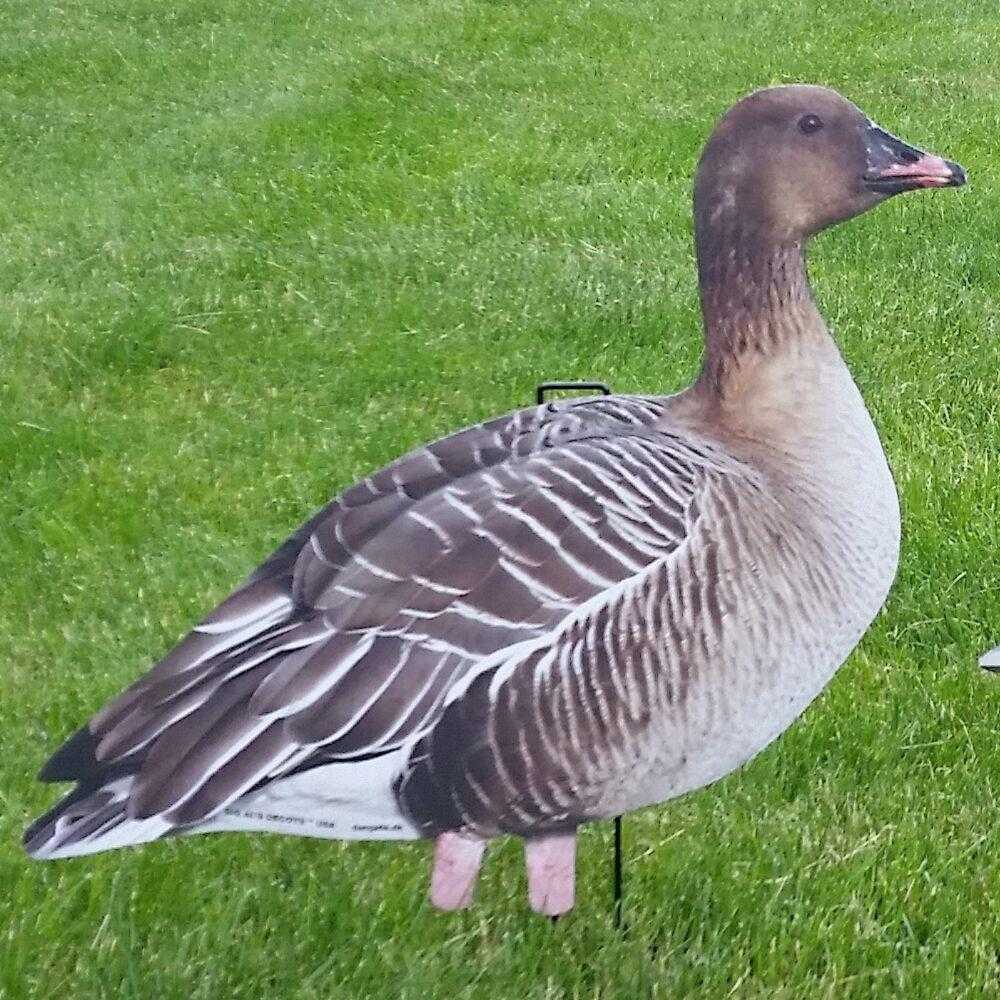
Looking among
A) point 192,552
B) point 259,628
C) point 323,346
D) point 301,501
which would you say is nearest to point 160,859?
point 259,628

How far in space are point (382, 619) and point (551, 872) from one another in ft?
1.55

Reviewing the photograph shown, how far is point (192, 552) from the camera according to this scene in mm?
3521

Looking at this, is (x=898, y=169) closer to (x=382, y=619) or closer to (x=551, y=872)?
(x=382, y=619)

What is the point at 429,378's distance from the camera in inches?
175

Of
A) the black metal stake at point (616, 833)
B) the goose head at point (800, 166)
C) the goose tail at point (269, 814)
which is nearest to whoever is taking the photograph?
the goose tail at point (269, 814)

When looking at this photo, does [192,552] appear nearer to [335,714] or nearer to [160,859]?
[160,859]

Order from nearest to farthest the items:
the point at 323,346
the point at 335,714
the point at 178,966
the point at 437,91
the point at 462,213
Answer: the point at 335,714 < the point at 178,966 < the point at 323,346 < the point at 462,213 < the point at 437,91

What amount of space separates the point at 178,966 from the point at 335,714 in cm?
64

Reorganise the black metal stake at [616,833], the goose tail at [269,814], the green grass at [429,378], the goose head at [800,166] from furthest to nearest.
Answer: the green grass at [429,378] < the black metal stake at [616,833] < the goose head at [800,166] < the goose tail at [269,814]

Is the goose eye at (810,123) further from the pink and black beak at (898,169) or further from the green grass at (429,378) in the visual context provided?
the green grass at (429,378)

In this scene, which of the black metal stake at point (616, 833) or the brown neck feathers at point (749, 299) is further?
the black metal stake at point (616, 833)

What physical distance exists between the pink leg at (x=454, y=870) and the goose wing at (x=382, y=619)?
26 centimetres

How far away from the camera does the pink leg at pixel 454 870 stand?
182 cm

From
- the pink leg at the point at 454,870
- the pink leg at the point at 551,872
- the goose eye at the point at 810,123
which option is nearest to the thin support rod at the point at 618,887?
the pink leg at the point at 551,872
